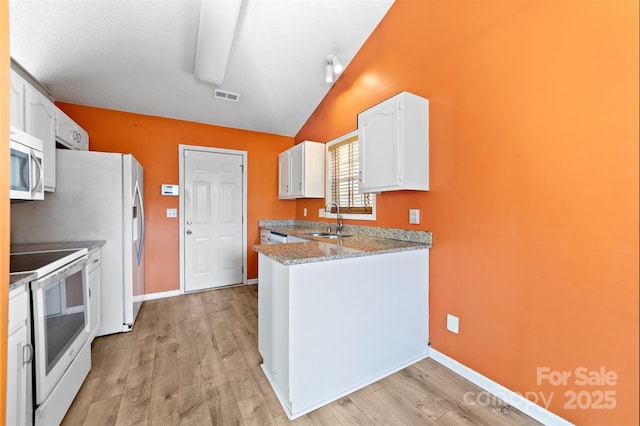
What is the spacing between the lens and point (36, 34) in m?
2.11

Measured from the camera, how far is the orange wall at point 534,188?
1219 mm

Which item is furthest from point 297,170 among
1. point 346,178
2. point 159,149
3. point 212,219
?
point 159,149

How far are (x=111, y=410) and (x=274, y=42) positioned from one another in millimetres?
3201

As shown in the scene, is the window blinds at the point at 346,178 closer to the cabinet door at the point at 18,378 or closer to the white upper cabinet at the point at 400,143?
the white upper cabinet at the point at 400,143

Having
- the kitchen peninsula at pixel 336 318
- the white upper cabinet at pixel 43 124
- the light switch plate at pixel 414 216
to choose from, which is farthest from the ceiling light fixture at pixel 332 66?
the white upper cabinet at pixel 43 124

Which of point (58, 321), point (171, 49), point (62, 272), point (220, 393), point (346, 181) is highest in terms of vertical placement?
point (171, 49)

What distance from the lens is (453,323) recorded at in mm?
1943

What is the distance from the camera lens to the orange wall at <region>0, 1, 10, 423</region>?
0.92 meters

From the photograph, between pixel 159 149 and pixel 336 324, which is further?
pixel 159 149

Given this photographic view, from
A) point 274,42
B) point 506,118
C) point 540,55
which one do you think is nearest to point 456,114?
point 506,118

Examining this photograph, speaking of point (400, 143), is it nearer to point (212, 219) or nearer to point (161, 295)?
point (212, 219)

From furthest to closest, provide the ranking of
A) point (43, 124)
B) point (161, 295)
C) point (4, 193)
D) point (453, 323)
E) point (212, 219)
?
point (212, 219) < point (161, 295) < point (43, 124) < point (453, 323) < point (4, 193)

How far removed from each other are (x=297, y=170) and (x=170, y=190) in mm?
1736

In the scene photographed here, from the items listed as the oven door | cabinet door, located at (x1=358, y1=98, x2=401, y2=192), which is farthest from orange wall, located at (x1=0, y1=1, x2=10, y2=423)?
cabinet door, located at (x1=358, y1=98, x2=401, y2=192)
